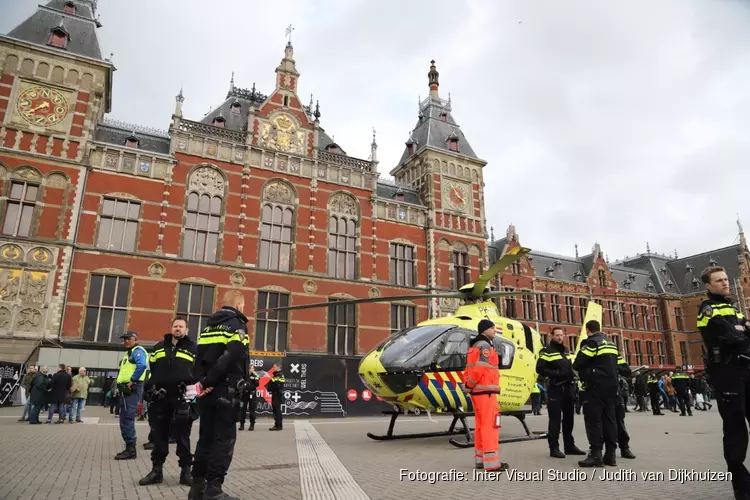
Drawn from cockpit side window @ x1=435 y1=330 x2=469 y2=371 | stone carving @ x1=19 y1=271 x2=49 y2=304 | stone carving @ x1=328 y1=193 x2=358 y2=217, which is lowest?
cockpit side window @ x1=435 y1=330 x2=469 y2=371

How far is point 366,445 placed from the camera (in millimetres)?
9383

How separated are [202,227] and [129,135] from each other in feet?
20.7

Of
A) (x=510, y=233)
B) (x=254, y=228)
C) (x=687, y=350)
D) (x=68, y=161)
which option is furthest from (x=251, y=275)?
(x=687, y=350)

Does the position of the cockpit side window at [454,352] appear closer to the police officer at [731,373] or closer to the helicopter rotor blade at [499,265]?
the helicopter rotor blade at [499,265]

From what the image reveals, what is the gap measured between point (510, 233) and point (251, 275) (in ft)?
79.2

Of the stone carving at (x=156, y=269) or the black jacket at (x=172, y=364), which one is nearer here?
the black jacket at (x=172, y=364)

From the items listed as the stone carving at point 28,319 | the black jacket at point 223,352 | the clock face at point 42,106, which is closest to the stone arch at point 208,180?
the clock face at point 42,106

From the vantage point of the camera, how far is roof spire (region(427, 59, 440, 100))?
34.9 m

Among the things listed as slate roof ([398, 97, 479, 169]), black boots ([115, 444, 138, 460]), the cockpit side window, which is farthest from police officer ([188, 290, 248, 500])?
slate roof ([398, 97, 479, 169])

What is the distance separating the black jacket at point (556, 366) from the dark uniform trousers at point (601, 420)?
3.16 ft

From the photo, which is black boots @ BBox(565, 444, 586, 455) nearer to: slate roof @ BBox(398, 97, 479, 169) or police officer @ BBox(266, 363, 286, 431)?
police officer @ BBox(266, 363, 286, 431)

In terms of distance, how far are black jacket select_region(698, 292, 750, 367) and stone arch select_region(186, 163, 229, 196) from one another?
22929 mm

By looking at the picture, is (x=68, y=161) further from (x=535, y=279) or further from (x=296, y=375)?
(x=535, y=279)

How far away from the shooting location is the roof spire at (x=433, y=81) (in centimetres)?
3493
